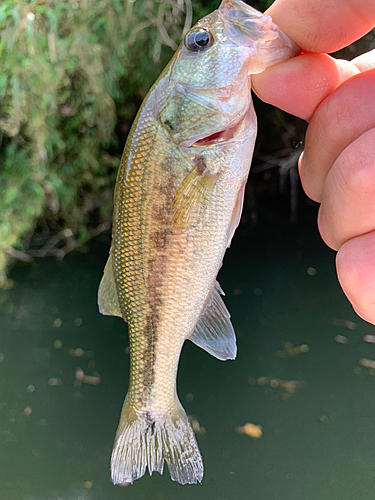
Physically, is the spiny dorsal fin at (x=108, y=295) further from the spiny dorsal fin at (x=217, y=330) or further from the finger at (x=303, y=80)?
the finger at (x=303, y=80)

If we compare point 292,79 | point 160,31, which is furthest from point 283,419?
point 160,31

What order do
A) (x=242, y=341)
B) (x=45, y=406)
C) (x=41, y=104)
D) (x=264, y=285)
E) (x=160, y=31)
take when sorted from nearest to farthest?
(x=160, y=31) → (x=41, y=104) → (x=45, y=406) → (x=242, y=341) → (x=264, y=285)

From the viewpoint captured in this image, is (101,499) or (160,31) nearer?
(160,31)

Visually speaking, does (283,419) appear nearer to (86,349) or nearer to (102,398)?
(102,398)

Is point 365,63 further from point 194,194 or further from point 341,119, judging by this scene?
point 194,194

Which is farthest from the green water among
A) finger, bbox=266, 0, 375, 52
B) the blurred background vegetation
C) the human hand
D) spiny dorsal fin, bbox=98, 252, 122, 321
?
finger, bbox=266, 0, 375, 52

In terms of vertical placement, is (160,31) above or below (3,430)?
above

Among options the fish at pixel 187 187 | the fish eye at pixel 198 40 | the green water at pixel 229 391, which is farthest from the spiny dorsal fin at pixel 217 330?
the green water at pixel 229 391
